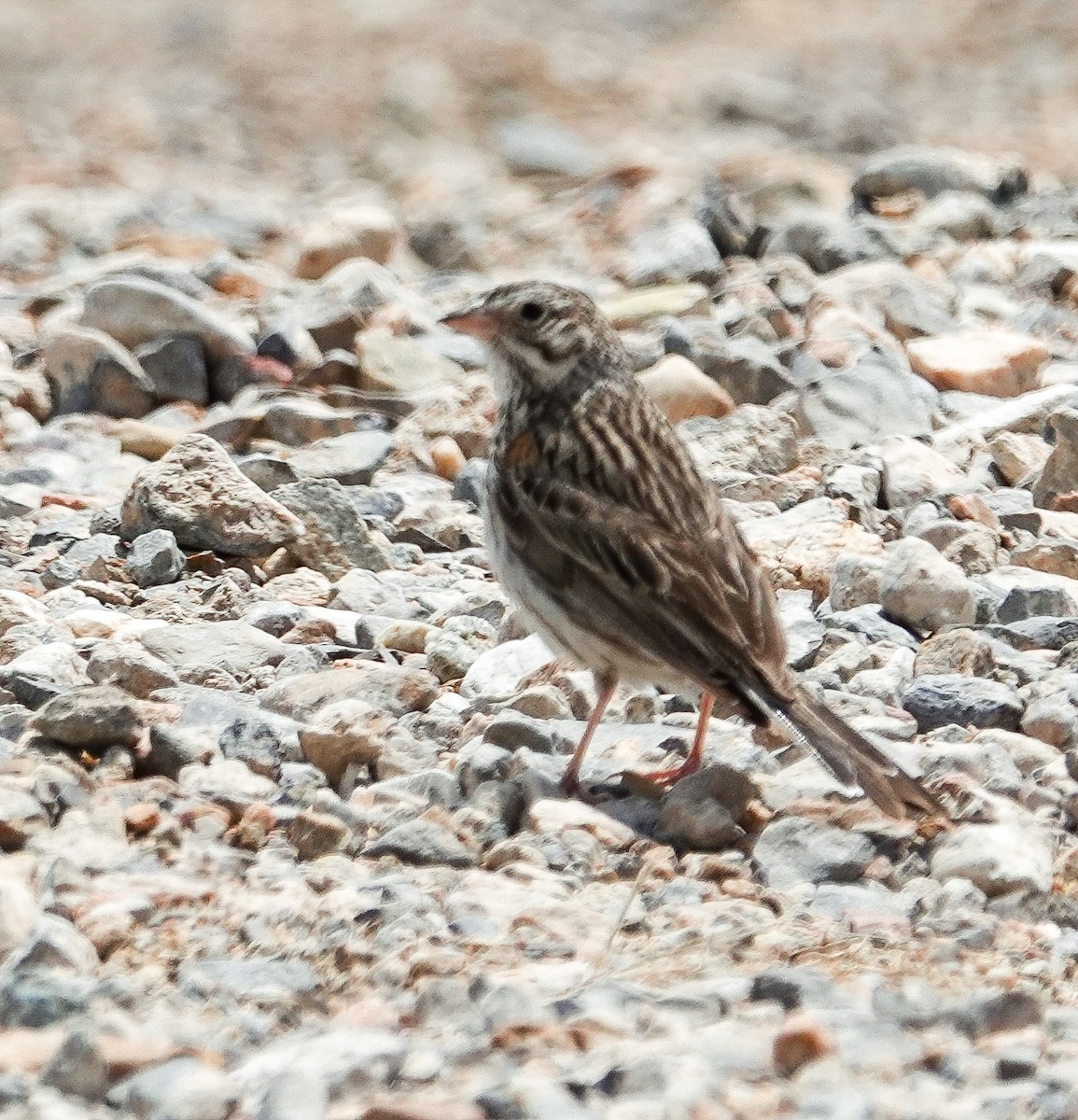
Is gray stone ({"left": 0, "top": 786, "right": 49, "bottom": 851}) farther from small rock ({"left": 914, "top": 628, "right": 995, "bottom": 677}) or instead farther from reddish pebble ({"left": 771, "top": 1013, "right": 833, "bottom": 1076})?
small rock ({"left": 914, "top": 628, "right": 995, "bottom": 677})

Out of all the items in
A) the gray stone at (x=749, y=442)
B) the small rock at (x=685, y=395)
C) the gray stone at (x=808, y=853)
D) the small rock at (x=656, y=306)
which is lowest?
the gray stone at (x=808, y=853)

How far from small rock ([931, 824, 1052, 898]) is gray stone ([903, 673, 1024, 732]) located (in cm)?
74

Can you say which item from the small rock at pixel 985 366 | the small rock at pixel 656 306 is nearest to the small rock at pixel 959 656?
the small rock at pixel 985 366

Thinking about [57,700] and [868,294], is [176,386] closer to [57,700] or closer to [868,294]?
[868,294]

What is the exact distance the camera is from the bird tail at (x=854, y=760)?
4.84m

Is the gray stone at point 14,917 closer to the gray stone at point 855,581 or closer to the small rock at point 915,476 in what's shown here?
the gray stone at point 855,581

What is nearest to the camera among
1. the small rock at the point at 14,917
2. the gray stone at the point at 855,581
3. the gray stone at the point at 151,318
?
the small rock at the point at 14,917

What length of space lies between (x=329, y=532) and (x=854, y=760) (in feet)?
8.07

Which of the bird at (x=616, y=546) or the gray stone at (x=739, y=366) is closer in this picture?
the bird at (x=616, y=546)

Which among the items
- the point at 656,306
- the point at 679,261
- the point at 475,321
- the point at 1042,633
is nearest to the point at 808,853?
the point at 1042,633

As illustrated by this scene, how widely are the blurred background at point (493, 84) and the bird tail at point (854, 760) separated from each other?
10.1 m

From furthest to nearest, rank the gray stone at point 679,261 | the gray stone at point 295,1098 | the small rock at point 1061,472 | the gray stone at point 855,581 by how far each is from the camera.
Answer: the gray stone at point 679,261 < the small rock at point 1061,472 < the gray stone at point 855,581 < the gray stone at point 295,1098

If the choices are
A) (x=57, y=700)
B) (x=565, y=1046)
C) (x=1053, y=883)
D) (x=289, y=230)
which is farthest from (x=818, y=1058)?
(x=289, y=230)

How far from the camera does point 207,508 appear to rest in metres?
6.73
